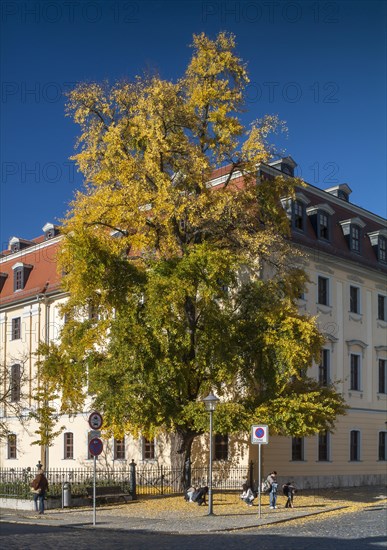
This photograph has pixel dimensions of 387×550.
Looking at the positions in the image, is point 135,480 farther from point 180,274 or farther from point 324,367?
point 324,367

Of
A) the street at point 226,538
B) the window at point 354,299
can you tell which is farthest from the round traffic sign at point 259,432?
the window at point 354,299

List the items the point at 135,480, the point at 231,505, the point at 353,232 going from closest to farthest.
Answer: the point at 231,505 < the point at 135,480 < the point at 353,232

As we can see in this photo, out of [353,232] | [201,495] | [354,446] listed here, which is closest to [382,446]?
[354,446]

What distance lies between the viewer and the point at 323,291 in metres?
39.2

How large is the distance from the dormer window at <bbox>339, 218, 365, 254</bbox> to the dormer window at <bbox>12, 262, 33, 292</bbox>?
18100 mm

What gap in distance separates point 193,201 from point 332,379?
47.2 feet

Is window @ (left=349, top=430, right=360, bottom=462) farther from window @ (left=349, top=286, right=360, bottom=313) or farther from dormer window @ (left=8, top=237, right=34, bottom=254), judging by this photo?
dormer window @ (left=8, top=237, right=34, bottom=254)

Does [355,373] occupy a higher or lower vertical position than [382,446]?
higher

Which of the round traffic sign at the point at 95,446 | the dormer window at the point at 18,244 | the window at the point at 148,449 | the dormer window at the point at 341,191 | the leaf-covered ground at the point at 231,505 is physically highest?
the dormer window at the point at 341,191

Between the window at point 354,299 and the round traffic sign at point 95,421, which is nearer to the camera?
the round traffic sign at point 95,421

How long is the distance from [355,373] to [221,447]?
936 cm

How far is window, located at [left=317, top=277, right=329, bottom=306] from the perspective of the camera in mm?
38906

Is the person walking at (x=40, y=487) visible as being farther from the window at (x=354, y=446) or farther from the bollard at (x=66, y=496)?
the window at (x=354, y=446)

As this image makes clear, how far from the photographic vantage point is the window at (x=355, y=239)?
41719 millimetres
